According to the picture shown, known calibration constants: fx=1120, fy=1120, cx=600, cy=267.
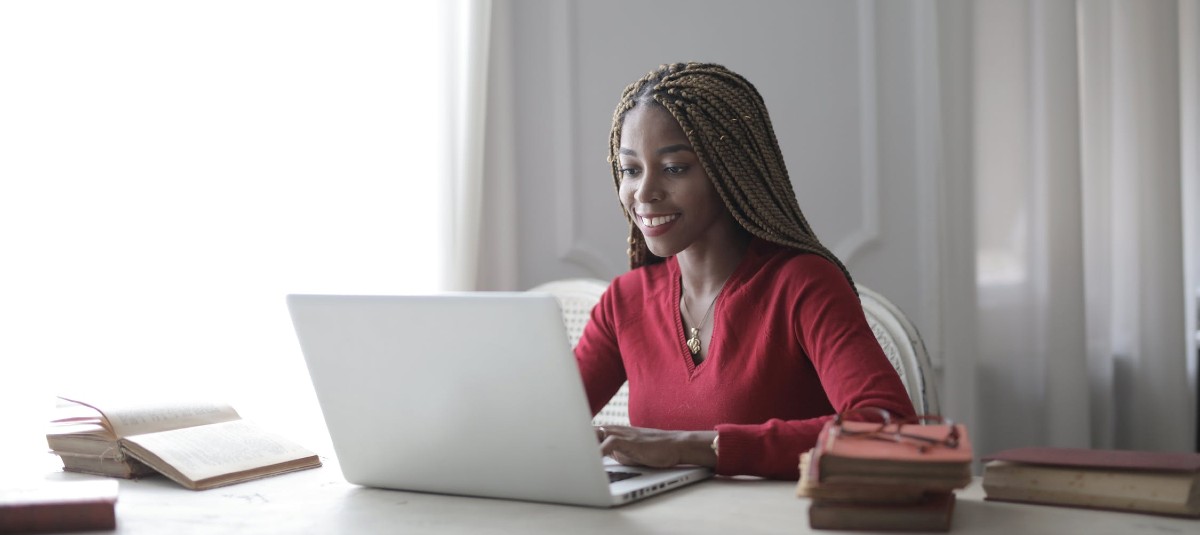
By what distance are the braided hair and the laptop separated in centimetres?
45

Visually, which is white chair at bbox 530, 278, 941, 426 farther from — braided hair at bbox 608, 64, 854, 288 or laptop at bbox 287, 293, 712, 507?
laptop at bbox 287, 293, 712, 507

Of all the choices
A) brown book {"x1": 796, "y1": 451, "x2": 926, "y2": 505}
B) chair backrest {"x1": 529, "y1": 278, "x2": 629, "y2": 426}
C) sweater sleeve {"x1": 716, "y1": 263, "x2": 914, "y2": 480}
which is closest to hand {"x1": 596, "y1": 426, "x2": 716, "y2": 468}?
sweater sleeve {"x1": 716, "y1": 263, "x2": 914, "y2": 480}

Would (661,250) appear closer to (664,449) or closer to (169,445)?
(664,449)

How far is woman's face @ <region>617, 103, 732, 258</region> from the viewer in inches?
62.9

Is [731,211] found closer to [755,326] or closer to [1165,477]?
[755,326]

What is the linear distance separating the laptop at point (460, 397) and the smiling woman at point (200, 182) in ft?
2.81

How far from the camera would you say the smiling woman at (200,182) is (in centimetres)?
184

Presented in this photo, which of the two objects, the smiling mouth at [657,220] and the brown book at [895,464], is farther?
the smiling mouth at [657,220]

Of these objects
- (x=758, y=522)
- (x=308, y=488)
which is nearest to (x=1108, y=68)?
(x=758, y=522)

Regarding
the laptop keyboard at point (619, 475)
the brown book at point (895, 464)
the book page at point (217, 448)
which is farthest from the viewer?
the book page at point (217, 448)

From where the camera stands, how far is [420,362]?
1158 millimetres

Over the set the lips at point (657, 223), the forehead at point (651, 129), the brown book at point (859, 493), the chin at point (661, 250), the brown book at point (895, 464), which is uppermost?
the forehead at point (651, 129)

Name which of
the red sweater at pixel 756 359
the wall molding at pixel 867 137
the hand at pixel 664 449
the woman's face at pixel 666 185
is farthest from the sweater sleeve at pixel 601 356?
the wall molding at pixel 867 137

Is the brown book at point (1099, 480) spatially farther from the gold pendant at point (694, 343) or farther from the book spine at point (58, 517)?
the book spine at point (58, 517)
